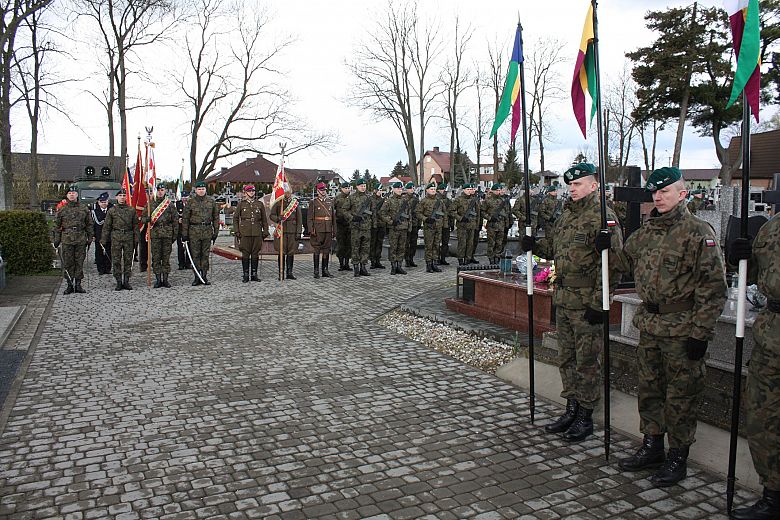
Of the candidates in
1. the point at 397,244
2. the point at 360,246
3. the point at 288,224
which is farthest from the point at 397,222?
the point at 288,224

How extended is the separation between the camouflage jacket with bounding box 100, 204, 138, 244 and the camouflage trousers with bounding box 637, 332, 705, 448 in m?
10.5

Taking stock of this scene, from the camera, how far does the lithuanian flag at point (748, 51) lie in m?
3.64

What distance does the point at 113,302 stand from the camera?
414 inches

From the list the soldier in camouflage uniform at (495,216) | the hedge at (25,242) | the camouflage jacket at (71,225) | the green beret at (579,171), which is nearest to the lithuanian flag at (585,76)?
the green beret at (579,171)

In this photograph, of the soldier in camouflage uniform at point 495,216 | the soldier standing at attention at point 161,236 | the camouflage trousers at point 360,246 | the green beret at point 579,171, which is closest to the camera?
the green beret at point 579,171

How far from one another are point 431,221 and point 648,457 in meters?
10.1

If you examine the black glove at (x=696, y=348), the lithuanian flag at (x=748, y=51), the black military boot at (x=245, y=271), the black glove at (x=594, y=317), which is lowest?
the black military boot at (x=245, y=271)

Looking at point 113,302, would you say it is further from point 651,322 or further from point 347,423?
point 651,322

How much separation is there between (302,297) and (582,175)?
7112 mm

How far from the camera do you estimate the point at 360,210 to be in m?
13.3

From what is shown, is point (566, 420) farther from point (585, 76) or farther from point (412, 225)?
point (412, 225)

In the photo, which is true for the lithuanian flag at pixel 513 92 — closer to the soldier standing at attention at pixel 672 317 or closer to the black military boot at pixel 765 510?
the soldier standing at attention at pixel 672 317

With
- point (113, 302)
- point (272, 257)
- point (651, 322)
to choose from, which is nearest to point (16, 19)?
point (272, 257)

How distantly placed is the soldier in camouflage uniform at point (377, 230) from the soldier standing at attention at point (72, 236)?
5.79 m
